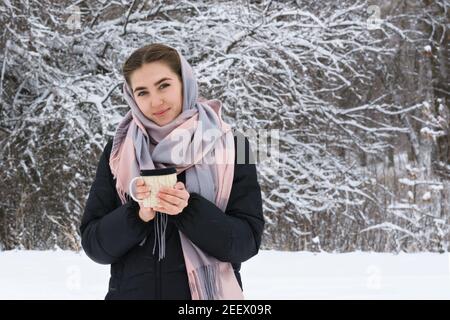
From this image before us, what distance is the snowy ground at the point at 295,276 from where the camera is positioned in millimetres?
4117

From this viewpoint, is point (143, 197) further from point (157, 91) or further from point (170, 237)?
point (157, 91)

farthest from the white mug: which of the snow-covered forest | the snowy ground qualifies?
the snow-covered forest

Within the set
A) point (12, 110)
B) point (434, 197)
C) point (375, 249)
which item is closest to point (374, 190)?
point (434, 197)

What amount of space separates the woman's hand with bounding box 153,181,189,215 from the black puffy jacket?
2.3 inches

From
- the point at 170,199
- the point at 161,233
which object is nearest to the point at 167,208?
the point at 170,199

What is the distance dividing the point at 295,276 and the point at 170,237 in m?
3.20

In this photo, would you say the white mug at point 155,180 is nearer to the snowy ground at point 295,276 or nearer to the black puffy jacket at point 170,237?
the black puffy jacket at point 170,237

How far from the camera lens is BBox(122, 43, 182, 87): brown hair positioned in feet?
6.13

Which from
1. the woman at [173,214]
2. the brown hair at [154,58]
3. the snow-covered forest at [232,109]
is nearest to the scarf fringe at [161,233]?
the woman at [173,214]

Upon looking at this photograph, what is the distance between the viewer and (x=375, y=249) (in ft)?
25.5

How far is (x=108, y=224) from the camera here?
5.99ft

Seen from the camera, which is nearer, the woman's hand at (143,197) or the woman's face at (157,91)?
the woman's hand at (143,197)

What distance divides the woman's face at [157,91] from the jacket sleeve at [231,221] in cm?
25
